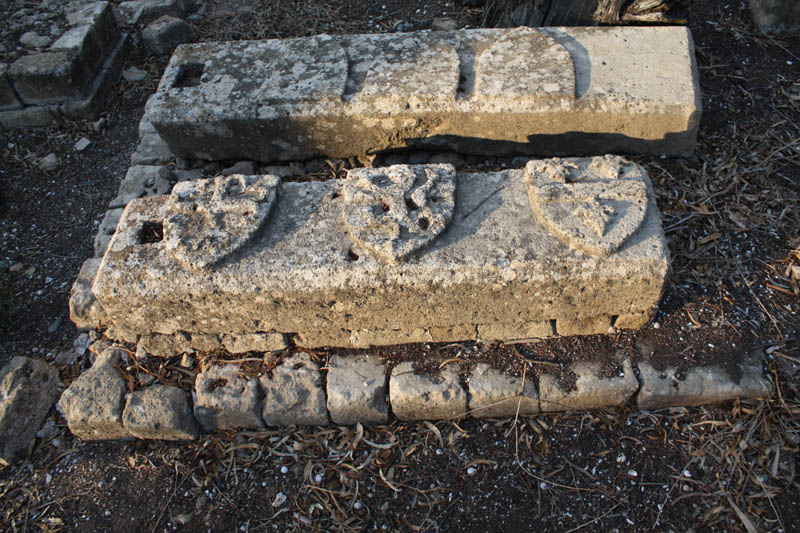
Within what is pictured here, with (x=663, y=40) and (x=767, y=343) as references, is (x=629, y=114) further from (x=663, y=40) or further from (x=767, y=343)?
(x=767, y=343)

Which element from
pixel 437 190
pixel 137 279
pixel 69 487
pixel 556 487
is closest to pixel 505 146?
pixel 437 190

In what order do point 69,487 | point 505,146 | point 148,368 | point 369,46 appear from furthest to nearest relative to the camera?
1. point 369,46
2. point 505,146
3. point 148,368
4. point 69,487

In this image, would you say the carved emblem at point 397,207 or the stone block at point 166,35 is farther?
the stone block at point 166,35

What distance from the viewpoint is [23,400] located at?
2.94 meters

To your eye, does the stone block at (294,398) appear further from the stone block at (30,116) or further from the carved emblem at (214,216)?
the stone block at (30,116)

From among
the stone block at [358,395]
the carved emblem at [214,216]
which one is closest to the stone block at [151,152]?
the carved emblem at [214,216]

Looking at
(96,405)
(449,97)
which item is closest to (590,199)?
(449,97)

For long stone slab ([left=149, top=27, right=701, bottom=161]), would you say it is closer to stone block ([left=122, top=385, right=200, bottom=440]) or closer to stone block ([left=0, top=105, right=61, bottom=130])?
stone block ([left=0, top=105, right=61, bottom=130])

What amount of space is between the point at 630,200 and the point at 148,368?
2644 millimetres

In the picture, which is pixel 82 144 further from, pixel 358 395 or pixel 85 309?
pixel 358 395

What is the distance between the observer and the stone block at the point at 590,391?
275 cm

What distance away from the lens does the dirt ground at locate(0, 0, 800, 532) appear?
2520 mm

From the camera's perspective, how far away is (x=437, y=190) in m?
2.86

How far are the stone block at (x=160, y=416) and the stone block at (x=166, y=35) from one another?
3714mm
